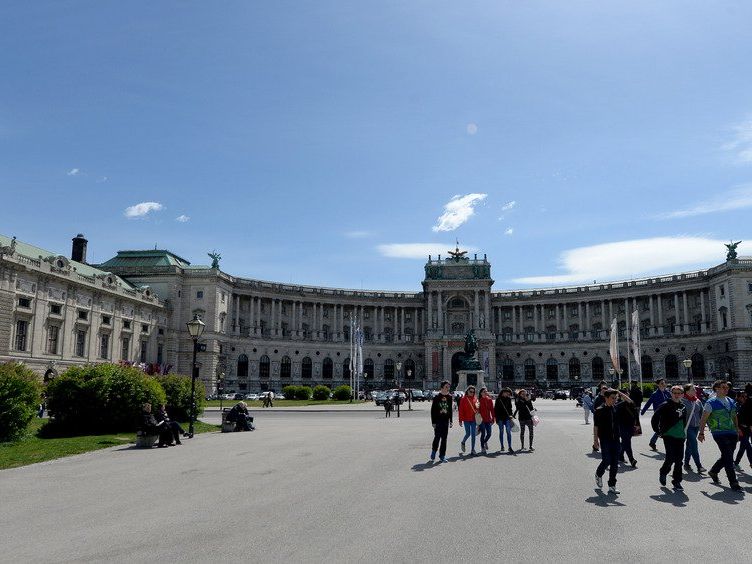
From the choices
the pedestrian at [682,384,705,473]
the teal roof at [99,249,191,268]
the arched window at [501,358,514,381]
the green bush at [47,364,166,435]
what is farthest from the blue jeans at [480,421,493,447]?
the arched window at [501,358,514,381]

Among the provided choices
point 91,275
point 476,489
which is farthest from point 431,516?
point 91,275

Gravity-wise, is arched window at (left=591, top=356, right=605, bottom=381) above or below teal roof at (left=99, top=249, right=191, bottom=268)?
below

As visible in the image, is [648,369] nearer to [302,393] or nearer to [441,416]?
[302,393]

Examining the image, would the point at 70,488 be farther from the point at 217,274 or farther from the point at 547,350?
the point at 547,350

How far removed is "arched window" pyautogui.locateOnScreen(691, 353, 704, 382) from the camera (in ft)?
314

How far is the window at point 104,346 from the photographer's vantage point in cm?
6906

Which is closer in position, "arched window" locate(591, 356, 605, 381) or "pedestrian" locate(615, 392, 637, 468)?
"pedestrian" locate(615, 392, 637, 468)

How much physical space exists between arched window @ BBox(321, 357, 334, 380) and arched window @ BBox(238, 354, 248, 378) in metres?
15.4

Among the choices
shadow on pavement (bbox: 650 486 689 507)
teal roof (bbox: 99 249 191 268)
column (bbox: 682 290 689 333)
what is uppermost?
teal roof (bbox: 99 249 191 268)

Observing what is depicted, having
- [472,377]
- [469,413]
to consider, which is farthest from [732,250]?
[469,413]

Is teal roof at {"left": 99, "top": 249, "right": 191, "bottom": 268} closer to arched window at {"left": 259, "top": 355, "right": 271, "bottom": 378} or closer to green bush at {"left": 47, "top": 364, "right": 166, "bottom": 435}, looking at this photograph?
arched window at {"left": 259, "top": 355, "right": 271, "bottom": 378}

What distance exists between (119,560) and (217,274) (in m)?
88.2

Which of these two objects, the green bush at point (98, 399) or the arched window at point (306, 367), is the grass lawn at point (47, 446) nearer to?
the green bush at point (98, 399)

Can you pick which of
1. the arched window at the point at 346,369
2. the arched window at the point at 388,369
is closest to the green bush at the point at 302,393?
the arched window at the point at 346,369
